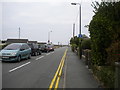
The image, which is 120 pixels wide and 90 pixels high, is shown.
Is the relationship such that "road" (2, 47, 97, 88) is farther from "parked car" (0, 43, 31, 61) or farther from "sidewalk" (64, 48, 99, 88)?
"parked car" (0, 43, 31, 61)

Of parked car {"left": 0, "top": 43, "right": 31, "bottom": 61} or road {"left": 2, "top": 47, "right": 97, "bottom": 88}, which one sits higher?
parked car {"left": 0, "top": 43, "right": 31, "bottom": 61}

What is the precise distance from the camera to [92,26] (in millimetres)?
12984

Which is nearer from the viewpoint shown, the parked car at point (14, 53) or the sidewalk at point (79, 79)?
the sidewalk at point (79, 79)

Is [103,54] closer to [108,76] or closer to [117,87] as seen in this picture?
[108,76]

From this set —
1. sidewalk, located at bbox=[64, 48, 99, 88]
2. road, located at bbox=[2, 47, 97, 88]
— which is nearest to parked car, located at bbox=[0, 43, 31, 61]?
road, located at bbox=[2, 47, 97, 88]

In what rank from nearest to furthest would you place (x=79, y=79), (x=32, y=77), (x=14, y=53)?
(x=79, y=79) → (x=32, y=77) → (x=14, y=53)

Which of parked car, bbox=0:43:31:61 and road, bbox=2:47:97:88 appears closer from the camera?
road, bbox=2:47:97:88

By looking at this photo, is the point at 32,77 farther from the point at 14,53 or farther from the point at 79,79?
the point at 14,53

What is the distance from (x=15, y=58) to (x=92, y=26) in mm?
9018

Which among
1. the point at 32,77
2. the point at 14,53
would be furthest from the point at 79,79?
the point at 14,53

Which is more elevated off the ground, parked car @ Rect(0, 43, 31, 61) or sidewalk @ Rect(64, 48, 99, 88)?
parked car @ Rect(0, 43, 31, 61)

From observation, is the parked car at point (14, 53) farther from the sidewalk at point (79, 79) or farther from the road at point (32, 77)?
the sidewalk at point (79, 79)

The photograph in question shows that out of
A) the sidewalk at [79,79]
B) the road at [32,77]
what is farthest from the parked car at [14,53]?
the sidewalk at [79,79]

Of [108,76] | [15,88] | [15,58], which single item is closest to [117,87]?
[108,76]
